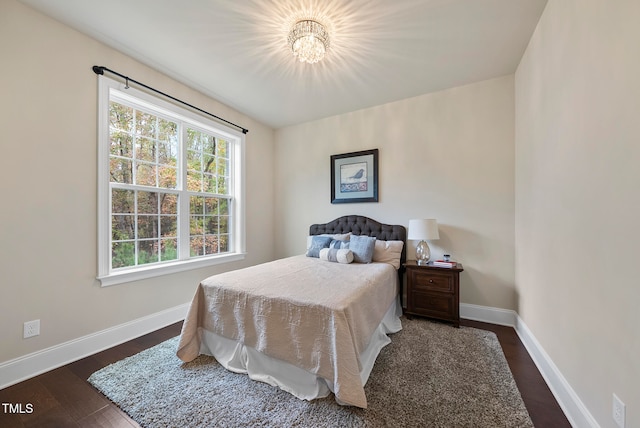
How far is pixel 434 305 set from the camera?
2.76 m

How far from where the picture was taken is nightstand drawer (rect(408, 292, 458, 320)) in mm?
2688

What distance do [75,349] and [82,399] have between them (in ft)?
2.26

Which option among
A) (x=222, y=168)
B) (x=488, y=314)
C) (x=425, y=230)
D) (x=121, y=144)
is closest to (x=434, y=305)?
(x=488, y=314)

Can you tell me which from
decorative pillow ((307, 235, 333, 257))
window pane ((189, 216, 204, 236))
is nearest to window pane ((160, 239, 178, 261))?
window pane ((189, 216, 204, 236))

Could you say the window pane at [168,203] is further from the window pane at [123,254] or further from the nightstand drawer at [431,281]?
the nightstand drawer at [431,281]

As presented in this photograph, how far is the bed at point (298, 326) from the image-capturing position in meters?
1.56

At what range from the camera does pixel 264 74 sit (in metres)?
2.75

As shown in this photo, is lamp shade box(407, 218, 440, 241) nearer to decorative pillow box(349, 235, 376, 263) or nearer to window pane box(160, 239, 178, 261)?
decorative pillow box(349, 235, 376, 263)

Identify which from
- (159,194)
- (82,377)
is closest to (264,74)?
(159,194)

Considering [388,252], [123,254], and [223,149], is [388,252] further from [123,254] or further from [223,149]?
[123,254]

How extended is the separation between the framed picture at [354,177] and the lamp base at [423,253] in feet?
Result: 2.93

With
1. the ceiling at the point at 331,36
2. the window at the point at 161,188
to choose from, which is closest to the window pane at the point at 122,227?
the window at the point at 161,188

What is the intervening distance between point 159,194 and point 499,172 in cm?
396

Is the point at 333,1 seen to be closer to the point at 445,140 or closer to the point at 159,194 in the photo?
the point at 445,140
